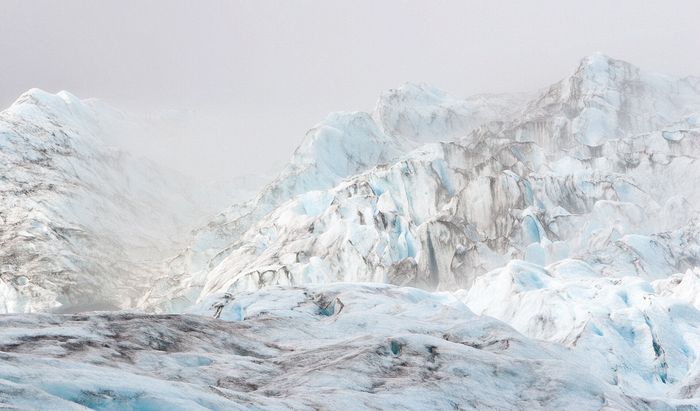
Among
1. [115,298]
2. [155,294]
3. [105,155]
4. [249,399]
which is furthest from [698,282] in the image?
[105,155]

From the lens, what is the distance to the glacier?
507 inches

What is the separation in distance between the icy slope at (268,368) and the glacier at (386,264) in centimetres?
6

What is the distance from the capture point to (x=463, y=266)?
48.1 meters

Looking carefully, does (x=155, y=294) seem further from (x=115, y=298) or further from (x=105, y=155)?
(x=105, y=155)

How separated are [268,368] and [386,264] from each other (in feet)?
125

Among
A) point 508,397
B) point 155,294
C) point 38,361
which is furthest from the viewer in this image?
point 155,294

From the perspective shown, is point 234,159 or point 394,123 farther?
point 234,159

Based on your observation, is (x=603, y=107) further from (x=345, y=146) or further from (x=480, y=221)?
(x=480, y=221)

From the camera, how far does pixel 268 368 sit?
13.8m

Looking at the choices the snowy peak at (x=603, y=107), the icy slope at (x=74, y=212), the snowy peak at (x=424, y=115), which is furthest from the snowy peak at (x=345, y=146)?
the icy slope at (x=74, y=212)

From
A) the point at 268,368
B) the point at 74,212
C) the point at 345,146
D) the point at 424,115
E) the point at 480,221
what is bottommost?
the point at 74,212

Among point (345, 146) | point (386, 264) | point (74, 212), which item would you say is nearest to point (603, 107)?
point (345, 146)

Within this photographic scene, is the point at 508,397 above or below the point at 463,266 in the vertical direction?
above

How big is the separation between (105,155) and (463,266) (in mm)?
95001
